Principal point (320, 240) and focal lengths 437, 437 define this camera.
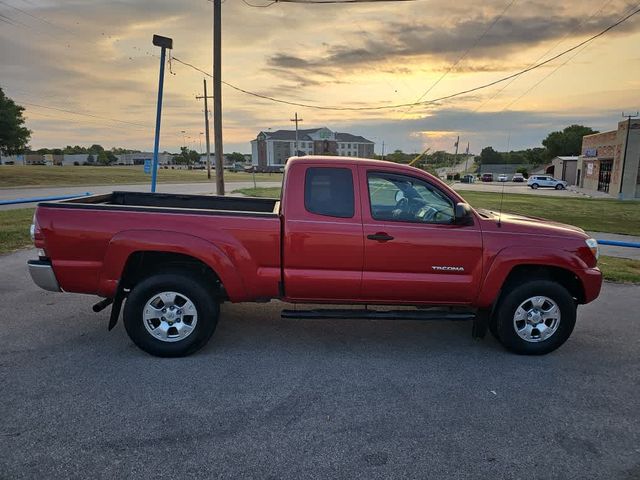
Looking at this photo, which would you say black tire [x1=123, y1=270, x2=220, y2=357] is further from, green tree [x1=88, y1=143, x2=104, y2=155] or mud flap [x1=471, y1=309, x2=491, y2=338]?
green tree [x1=88, y1=143, x2=104, y2=155]

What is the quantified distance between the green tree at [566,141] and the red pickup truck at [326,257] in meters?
98.3

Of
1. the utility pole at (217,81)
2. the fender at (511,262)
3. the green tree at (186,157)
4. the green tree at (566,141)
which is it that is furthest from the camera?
the green tree at (186,157)

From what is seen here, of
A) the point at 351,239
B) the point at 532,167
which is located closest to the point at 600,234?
the point at 351,239

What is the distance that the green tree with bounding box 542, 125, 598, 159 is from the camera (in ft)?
291

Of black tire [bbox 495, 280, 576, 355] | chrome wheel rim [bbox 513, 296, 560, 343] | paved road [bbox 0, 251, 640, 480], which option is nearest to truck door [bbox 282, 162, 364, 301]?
paved road [bbox 0, 251, 640, 480]

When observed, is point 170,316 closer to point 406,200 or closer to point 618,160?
point 406,200

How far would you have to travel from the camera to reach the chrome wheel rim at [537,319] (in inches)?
177

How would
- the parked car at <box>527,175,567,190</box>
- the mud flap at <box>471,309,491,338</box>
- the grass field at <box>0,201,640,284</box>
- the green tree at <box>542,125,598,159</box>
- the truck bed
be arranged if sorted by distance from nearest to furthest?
1. the mud flap at <box>471,309,491,338</box>
2. the truck bed
3. the grass field at <box>0,201,640,284</box>
4. the parked car at <box>527,175,567,190</box>
5. the green tree at <box>542,125,598,159</box>

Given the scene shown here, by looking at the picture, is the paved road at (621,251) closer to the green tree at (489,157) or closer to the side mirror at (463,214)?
the side mirror at (463,214)

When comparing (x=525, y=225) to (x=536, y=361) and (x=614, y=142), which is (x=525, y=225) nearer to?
(x=536, y=361)

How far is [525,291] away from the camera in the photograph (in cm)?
443

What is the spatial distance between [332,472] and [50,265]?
3.26 meters

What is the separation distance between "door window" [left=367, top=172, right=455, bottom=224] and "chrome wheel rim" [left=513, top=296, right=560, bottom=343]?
124cm

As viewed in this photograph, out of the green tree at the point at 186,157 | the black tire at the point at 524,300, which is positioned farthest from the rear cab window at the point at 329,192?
the green tree at the point at 186,157
